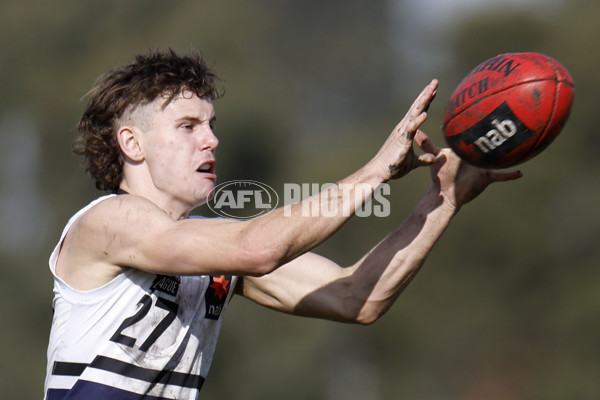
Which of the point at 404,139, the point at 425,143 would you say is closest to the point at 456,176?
the point at 425,143

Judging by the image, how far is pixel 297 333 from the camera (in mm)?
17000

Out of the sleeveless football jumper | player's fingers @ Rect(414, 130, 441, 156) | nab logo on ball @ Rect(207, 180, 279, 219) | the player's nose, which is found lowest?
the sleeveless football jumper

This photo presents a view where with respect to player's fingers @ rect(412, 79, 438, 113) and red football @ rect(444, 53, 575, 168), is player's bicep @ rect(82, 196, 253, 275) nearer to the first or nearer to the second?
player's fingers @ rect(412, 79, 438, 113)

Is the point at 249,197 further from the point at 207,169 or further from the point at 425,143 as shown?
the point at 425,143

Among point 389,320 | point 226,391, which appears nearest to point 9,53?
point 226,391

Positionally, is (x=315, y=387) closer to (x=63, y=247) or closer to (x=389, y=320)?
(x=389, y=320)

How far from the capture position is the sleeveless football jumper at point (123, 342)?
4145mm

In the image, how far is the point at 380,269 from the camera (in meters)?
4.83

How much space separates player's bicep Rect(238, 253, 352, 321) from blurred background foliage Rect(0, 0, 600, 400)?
11115mm

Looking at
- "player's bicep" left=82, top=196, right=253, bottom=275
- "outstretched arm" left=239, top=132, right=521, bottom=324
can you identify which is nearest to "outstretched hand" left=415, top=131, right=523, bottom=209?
"outstretched arm" left=239, top=132, right=521, bottom=324

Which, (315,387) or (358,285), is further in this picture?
(315,387)

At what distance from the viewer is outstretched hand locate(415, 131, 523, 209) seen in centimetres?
456

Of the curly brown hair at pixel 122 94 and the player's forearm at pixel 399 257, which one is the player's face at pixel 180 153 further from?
the player's forearm at pixel 399 257

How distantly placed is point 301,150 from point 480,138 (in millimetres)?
14694
